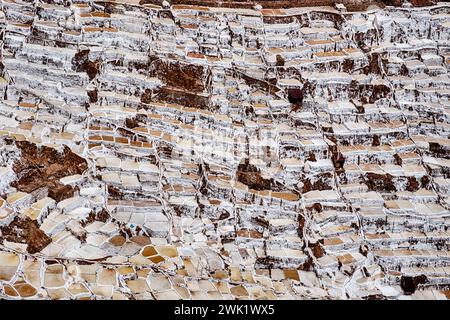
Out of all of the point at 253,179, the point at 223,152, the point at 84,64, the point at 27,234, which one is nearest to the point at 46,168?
the point at 27,234

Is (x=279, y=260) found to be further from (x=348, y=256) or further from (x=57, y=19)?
(x=57, y=19)

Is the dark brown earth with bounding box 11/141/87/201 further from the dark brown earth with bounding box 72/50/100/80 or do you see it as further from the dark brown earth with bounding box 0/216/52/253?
the dark brown earth with bounding box 72/50/100/80

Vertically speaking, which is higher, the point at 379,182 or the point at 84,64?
the point at 84,64

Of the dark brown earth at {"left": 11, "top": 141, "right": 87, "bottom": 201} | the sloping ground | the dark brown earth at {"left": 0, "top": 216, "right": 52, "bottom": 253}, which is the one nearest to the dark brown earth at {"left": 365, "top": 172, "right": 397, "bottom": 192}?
the sloping ground

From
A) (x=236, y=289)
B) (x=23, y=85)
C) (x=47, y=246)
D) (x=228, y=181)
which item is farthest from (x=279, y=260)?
(x=23, y=85)

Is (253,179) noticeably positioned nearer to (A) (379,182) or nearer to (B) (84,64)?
(A) (379,182)

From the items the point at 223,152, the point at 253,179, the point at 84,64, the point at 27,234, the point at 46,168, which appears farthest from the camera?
the point at 84,64

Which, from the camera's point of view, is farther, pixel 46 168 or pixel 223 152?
pixel 223 152
